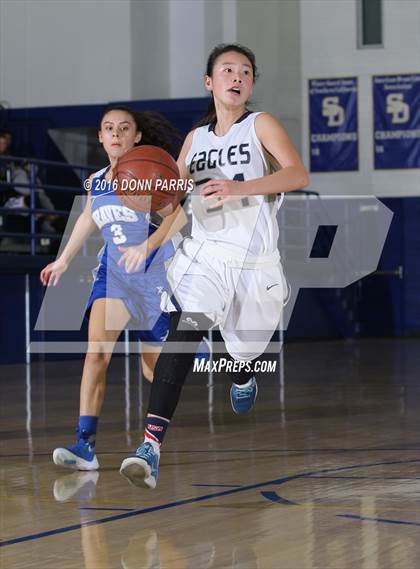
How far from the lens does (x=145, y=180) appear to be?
541 cm

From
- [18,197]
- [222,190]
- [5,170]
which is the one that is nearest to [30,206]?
[18,197]

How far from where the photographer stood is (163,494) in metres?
4.59

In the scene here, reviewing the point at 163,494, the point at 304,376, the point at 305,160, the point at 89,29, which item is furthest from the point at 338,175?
the point at 163,494

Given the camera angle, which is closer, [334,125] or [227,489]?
[227,489]

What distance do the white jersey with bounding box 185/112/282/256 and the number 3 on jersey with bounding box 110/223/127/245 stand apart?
3.30 ft

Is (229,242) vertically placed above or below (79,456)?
above

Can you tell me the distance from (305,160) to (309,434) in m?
14.3

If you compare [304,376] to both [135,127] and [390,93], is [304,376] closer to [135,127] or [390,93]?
[135,127]

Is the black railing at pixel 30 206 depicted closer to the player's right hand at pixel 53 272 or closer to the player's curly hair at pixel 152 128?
the player's curly hair at pixel 152 128

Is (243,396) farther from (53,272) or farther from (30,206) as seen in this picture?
(30,206)

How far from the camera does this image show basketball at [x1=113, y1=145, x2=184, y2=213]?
213 inches

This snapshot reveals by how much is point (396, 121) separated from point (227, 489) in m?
16.3

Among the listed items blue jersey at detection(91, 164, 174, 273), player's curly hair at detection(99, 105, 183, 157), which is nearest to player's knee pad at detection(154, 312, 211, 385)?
blue jersey at detection(91, 164, 174, 273)

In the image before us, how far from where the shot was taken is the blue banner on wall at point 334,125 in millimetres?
20484
